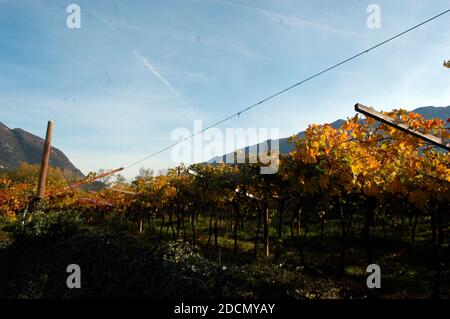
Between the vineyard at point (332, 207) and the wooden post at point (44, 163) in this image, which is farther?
the wooden post at point (44, 163)

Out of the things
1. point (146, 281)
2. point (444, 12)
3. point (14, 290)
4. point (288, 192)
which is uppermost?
point (444, 12)

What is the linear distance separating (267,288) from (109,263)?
7321 mm

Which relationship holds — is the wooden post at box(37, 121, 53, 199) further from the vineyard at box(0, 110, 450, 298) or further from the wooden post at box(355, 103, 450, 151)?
the wooden post at box(355, 103, 450, 151)

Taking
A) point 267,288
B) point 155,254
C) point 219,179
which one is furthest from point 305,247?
point 267,288

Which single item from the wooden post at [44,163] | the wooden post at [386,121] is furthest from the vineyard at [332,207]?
the wooden post at [44,163]

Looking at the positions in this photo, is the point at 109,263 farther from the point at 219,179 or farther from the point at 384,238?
the point at 384,238

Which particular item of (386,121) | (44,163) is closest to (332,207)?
(386,121)

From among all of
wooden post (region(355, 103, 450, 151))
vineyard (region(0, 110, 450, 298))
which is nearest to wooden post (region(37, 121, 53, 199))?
vineyard (region(0, 110, 450, 298))

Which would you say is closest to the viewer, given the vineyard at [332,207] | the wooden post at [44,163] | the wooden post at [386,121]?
the wooden post at [386,121]

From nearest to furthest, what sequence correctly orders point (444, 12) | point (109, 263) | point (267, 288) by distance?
point (444, 12)
point (267, 288)
point (109, 263)

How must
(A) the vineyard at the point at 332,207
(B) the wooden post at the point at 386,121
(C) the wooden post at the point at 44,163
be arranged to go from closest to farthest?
(B) the wooden post at the point at 386,121 < (A) the vineyard at the point at 332,207 < (C) the wooden post at the point at 44,163

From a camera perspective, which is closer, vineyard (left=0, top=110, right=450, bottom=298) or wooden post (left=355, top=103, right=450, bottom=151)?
wooden post (left=355, top=103, right=450, bottom=151)

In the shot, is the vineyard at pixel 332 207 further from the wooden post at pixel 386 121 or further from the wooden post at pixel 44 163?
the wooden post at pixel 44 163
